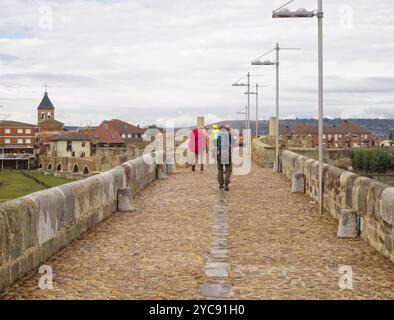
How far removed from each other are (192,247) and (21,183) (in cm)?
10155

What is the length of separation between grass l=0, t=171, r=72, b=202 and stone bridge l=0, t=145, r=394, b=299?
76097 millimetres

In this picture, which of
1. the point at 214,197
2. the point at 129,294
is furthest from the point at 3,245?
the point at 214,197

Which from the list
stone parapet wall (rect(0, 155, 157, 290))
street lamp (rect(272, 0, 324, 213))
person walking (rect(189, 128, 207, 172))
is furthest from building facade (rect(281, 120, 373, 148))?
stone parapet wall (rect(0, 155, 157, 290))

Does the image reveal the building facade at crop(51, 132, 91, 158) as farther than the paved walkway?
Yes

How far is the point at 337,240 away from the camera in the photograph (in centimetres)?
935

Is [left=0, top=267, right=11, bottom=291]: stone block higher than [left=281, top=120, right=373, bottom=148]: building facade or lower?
lower

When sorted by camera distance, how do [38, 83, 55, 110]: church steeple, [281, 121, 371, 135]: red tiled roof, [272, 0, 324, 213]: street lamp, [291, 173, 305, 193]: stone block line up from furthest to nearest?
[38, 83, 55, 110]: church steeple < [281, 121, 371, 135]: red tiled roof < [291, 173, 305, 193]: stone block < [272, 0, 324, 213]: street lamp

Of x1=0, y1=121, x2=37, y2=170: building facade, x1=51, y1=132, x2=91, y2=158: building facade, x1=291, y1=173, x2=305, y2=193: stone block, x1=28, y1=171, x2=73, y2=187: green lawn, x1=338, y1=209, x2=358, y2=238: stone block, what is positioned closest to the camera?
x1=338, y1=209, x2=358, y2=238: stone block

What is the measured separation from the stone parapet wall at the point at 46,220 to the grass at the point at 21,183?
76.1m

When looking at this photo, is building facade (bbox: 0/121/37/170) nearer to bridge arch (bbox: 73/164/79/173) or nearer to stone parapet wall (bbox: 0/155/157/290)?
bridge arch (bbox: 73/164/79/173)

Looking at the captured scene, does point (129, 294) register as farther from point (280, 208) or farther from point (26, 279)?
point (280, 208)

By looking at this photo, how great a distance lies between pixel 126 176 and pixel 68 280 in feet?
23.3

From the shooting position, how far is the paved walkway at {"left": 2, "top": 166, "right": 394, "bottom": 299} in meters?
6.51
